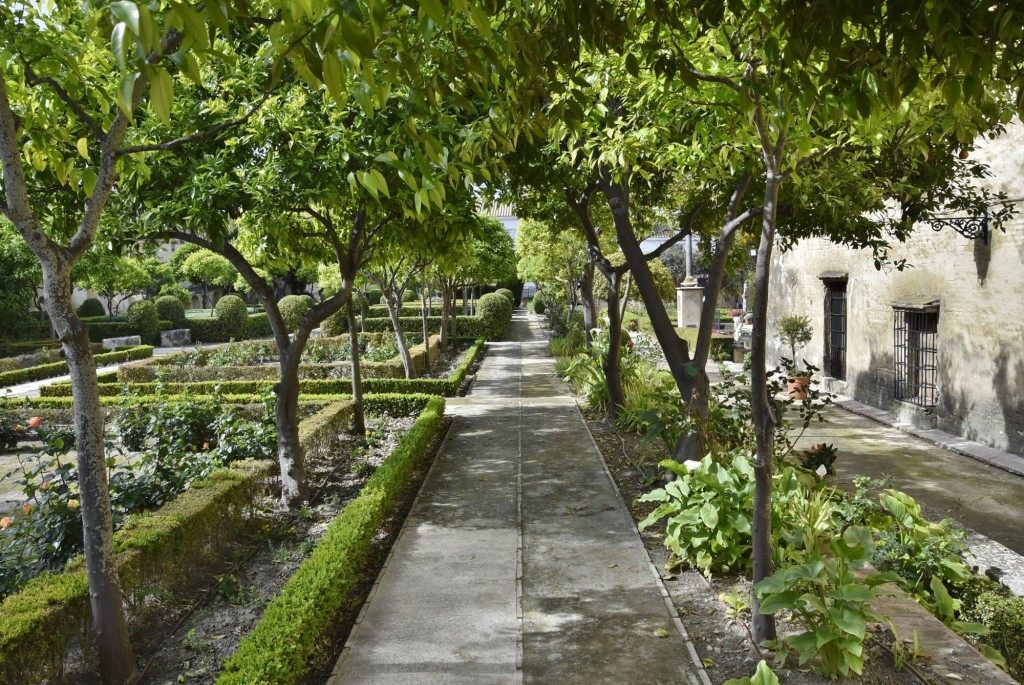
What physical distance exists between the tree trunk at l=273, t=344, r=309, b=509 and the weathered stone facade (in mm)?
9094

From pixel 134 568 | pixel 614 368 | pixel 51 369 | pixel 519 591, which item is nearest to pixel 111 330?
pixel 51 369

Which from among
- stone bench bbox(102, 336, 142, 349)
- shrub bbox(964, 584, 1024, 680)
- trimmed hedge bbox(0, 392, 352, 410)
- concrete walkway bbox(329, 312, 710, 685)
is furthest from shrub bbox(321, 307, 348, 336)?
shrub bbox(964, 584, 1024, 680)

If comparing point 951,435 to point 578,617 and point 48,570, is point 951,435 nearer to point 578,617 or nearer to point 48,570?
point 578,617

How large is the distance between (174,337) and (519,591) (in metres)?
31.0

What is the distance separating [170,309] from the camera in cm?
3506

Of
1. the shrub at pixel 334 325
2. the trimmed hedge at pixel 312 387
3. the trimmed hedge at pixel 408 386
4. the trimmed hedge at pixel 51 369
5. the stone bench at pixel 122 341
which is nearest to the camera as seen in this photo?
the trimmed hedge at pixel 312 387

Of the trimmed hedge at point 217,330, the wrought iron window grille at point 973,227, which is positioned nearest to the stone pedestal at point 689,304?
the trimmed hedge at point 217,330

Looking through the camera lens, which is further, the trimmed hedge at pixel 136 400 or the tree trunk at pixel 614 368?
the tree trunk at pixel 614 368

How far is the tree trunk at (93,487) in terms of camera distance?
412 cm

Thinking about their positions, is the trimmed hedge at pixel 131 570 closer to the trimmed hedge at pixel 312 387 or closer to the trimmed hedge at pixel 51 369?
the trimmed hedge at pixel 312 387

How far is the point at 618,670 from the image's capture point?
4461mm

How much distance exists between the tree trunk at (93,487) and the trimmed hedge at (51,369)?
49.6ft

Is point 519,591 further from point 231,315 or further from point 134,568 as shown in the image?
point 231,315

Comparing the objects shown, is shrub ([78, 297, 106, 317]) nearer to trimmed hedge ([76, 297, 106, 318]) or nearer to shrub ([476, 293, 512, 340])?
trimmed hedge ([76, 297, 106, 318])
